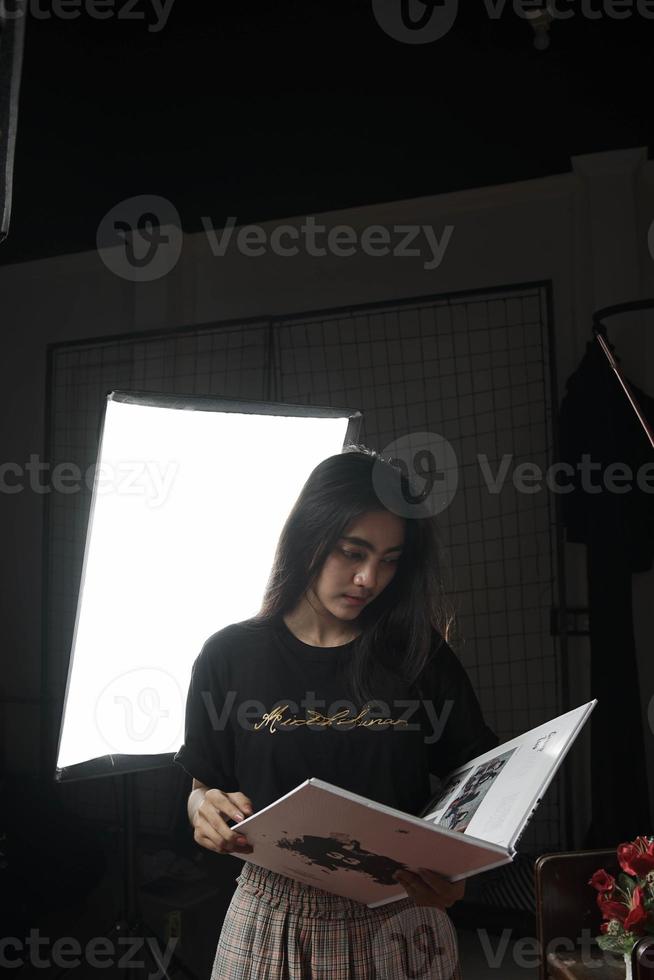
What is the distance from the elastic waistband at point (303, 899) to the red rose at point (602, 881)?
0.40 metres

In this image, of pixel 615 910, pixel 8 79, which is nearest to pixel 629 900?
pixel 615 910

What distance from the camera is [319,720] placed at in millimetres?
1363

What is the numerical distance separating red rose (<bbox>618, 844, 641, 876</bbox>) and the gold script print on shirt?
1.57 feet

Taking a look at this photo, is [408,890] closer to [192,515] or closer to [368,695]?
[368,695]

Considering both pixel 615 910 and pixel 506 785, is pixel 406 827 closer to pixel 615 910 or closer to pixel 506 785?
pixel 506 785

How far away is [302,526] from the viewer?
1493 mm

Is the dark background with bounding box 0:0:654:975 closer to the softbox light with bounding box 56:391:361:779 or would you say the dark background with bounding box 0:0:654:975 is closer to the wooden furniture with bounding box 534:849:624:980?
the softbox light with bounding box 56:391:361:779

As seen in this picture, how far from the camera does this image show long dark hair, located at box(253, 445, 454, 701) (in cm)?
144

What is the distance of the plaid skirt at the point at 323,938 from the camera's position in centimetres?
130

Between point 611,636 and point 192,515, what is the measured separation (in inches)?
51.2

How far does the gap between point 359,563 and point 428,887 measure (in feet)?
1.63

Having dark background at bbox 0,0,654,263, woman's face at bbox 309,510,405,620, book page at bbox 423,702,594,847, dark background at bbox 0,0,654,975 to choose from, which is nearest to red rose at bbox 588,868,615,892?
book page at bbox 423,702,594,847

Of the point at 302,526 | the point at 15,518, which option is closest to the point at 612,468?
the point at 302,526

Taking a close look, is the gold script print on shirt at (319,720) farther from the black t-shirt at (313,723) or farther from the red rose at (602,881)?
the red rose at (602,881)
